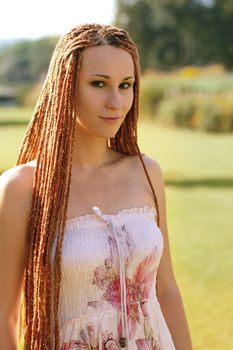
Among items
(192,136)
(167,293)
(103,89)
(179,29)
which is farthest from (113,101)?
(179,29)

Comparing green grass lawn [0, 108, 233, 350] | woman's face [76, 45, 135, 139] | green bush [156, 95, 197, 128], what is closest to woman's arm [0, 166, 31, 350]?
woman's face [76, 45, 135, 139]

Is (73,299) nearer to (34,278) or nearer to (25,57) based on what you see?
(34,278)

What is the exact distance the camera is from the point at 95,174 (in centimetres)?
226

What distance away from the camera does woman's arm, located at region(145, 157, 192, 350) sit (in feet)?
7.63

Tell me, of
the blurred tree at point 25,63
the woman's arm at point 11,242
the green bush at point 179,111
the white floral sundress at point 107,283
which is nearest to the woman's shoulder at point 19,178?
the woman's arm at point 11,242

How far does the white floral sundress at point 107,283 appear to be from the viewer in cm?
207

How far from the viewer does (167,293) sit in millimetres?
2367

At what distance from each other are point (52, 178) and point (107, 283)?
0.29 meters

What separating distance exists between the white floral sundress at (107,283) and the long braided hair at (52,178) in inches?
1.6

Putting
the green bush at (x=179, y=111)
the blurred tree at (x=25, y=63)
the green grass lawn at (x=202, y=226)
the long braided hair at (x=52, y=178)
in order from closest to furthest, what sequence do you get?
the long braided hair at (x=52, y=178) → the green grass lawn at (x=202, y=226) → the green bush at (x=179, y=111) → the blurred tree at (x=25, y=63)

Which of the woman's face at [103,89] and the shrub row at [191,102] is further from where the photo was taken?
the shrub row at [191,102]

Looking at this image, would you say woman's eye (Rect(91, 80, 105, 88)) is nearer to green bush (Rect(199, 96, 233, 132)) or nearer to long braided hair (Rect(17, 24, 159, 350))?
long braided hair (Rect(17, 24, 159, 350))

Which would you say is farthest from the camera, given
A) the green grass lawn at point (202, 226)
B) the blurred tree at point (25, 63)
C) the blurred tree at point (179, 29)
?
the blurred tree at point (25, 63)

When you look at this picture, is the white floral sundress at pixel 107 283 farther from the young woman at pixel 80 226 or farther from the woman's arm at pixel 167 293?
the woman's arm at pixel 167 293
